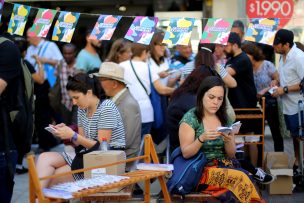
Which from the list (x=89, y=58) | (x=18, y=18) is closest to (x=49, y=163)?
(x=18, y=18)

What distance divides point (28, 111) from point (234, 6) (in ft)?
25.5

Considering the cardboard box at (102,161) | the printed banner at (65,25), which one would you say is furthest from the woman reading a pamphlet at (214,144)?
the printed banner at (65,25)

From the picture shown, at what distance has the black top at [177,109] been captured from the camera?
5.91 m

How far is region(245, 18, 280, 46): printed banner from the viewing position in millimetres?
6750

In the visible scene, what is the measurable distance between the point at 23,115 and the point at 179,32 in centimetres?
271

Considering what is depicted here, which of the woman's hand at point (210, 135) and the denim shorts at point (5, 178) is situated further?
the woman's hand at point (210, 135)

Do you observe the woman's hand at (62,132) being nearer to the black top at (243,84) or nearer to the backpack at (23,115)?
the backpack at (23,115)

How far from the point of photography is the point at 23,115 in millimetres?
4426

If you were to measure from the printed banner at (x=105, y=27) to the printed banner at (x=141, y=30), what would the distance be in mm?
203

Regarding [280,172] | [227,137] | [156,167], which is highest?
[227,137]

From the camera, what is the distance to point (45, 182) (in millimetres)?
5148

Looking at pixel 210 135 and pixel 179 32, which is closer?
pixel 210 135

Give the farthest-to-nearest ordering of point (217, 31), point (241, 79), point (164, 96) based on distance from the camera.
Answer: point (164, 96) < point (241, 79) < point (217, 31)

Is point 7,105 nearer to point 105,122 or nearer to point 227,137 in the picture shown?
point 105,122
